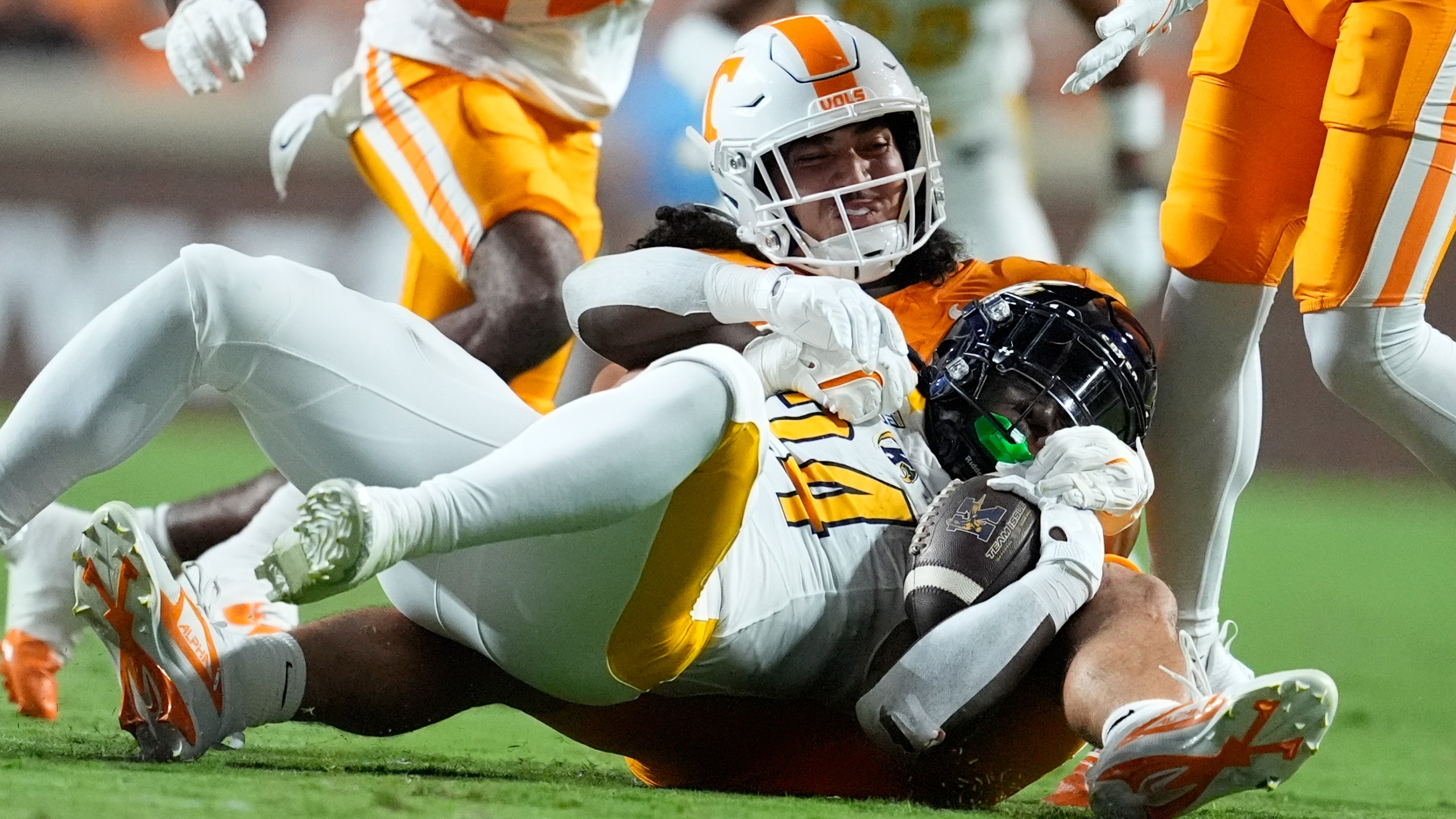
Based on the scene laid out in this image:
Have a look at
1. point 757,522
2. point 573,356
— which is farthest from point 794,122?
point 573,356

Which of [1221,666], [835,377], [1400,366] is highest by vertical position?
[835,377]

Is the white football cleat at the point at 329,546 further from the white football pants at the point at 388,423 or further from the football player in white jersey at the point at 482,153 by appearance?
the football player in white jersey at the point at 482,153

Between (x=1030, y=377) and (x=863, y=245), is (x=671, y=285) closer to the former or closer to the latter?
(x=863, y=245)

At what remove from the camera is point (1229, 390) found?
95.4 inches

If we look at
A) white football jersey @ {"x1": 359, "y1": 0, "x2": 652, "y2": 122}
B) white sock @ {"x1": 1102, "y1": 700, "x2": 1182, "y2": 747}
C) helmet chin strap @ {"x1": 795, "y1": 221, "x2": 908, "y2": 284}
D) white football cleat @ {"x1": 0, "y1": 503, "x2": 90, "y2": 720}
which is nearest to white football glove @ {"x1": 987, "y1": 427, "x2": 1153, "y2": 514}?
white sock @ {"x1": 1102, "y1": 700, "x2": 1182, "y2": 747}

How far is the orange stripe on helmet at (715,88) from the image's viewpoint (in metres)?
2.29

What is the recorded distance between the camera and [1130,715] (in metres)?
1.59

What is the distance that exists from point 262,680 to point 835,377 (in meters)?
Result: 0.69

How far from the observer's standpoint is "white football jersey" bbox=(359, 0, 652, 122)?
11.1ft

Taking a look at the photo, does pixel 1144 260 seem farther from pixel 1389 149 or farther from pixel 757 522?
pixel 757 522

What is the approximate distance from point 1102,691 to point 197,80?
1939mm

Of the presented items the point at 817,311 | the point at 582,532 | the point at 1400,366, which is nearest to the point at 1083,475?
the point at 817,311

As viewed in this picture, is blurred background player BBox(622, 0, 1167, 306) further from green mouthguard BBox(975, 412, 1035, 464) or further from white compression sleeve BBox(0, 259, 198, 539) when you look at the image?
white compression sleeve BBox(0, 259, 198, 539)

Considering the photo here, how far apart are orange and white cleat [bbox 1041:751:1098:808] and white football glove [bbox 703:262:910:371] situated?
0.54m
